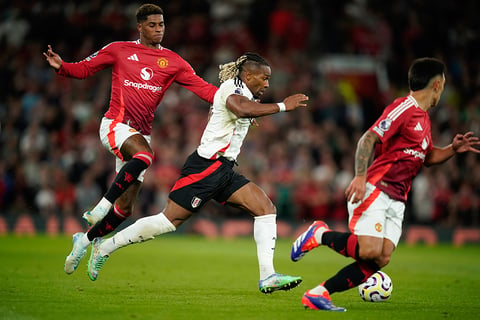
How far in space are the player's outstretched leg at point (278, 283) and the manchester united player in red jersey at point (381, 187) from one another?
11.5 inches

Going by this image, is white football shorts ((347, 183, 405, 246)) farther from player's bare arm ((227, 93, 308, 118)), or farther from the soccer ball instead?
player's bare arm ((227, 93, 308, 118))

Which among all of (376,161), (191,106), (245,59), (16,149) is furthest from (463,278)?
(16,149)

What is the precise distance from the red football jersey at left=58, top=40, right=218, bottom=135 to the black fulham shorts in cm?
117

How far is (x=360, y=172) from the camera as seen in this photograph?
7.02 m

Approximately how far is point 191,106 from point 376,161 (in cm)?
1380

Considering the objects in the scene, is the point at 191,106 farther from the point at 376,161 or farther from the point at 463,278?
the point at 376,161

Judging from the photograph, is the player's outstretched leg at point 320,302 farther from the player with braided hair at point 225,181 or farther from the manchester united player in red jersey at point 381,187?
the player with braided hair at point 225,181

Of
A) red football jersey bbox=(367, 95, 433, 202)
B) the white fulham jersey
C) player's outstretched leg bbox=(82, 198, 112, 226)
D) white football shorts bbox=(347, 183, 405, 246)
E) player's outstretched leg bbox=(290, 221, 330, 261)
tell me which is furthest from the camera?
player's outstretched leg bbox=(82, 198, 112, 226)

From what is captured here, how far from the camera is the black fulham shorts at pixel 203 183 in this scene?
8.27m

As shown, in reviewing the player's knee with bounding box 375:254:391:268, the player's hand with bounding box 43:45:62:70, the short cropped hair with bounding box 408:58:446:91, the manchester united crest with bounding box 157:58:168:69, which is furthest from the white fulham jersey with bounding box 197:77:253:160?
the player's knee with bounding box 375:254:391:268

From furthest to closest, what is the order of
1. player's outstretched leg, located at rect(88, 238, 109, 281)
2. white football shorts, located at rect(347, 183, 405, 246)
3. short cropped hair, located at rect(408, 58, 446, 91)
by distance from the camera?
player's outstretched leg, located at rect(88, 238, 109, 281), short cropped hair, located at rect(408, 58, 446, 91), white football shorts, located at rect(347, 183, 405, 246)

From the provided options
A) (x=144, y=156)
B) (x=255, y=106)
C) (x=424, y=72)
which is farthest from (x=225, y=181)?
(x=424, y=72)

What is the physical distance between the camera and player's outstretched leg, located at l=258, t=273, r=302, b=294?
25.8 feet

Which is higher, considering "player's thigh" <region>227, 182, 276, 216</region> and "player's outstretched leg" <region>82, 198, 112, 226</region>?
"player's thigh" <region>227, 182, 276, 216</region>
